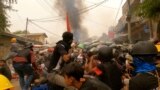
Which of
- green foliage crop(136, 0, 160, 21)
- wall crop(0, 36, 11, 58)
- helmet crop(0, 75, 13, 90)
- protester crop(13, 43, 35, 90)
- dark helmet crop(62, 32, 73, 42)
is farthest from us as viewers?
wall crop(0, 36, 11, 58)

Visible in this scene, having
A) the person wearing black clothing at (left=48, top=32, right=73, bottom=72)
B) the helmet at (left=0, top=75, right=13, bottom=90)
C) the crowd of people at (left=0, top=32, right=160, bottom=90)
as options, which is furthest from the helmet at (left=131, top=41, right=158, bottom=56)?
the person wearing black clothing at (left=48, top=32, right=73, bottom=72)

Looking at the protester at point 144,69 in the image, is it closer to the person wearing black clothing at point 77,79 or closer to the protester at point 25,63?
the person wearing black clothing at point 77,79

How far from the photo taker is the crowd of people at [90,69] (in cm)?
482

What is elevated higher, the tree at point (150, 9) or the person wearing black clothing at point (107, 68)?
the tree at point (150, 9)

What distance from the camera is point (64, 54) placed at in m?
8.15

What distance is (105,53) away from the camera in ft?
23.6

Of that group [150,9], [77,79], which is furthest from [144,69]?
[150,9]

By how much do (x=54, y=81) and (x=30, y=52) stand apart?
3.86 meters

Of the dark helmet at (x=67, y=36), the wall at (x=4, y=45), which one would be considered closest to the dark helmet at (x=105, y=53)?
the dark helmet at (x=67, y=36)

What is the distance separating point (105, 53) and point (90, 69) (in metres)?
1.12

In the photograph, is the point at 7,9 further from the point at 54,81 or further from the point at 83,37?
the point at 83,37

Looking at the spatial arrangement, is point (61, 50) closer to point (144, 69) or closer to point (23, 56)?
point (144, 69)

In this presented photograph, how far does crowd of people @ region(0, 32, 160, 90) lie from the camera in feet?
15.8

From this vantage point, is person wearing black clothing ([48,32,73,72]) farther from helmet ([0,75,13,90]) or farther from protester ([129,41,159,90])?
helmet ([0,75,13,90])
